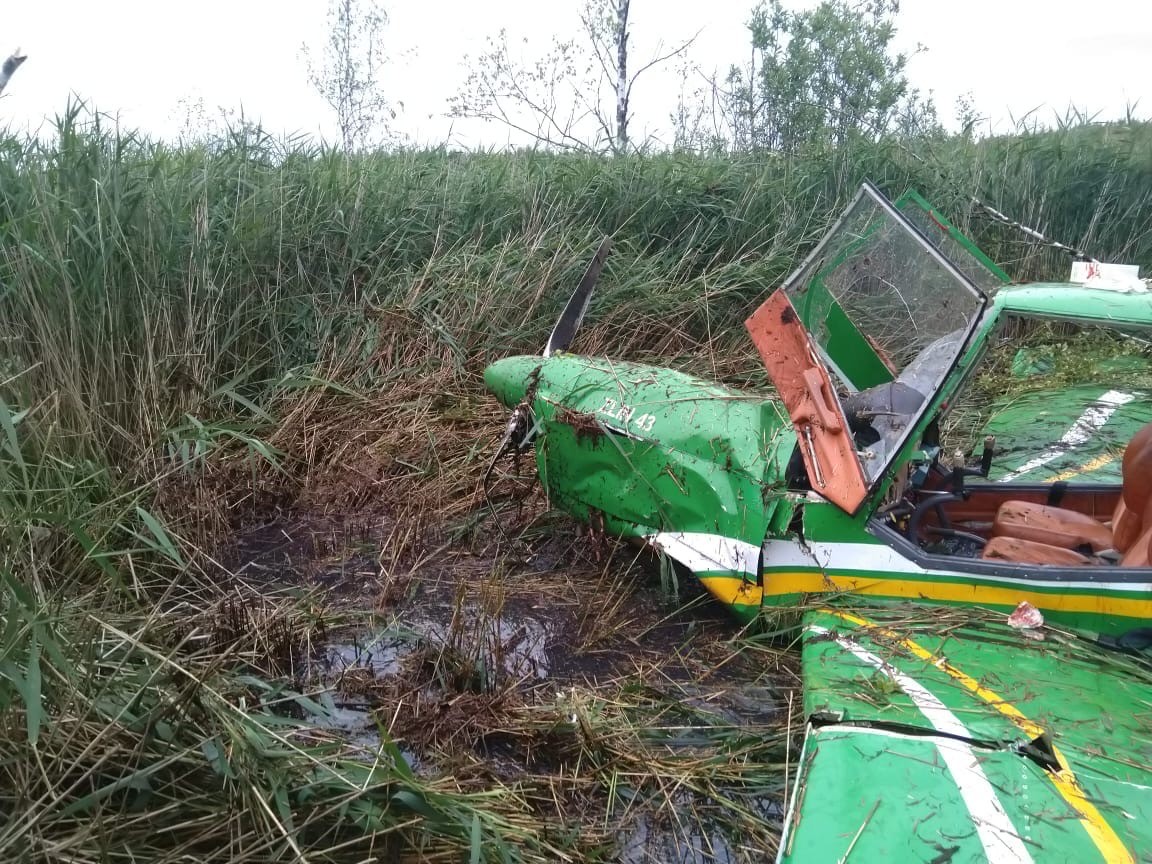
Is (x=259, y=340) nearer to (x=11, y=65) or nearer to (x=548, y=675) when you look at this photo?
(x=548, y=675)

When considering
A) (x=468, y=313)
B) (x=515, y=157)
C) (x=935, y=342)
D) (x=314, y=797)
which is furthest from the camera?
(x=515, y=157)

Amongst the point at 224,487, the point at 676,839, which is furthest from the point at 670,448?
the point at 224,487

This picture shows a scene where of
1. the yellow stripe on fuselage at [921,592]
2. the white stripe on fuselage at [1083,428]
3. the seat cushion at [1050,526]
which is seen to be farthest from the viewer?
the white stripe on fuselage at [1083,428]

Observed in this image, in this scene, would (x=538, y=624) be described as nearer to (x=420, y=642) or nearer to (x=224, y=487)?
(x=420, y=642)

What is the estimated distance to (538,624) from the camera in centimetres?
371

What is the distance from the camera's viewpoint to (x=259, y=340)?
18.5 ft

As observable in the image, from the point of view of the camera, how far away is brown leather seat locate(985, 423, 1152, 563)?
3.17 meters

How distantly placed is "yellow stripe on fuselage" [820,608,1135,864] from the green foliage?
629cm

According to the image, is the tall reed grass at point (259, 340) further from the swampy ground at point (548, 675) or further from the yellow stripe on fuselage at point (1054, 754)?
the yellow stripe on fuselage at point (1054, 754)

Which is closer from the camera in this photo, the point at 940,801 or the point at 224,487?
the point at 940,801

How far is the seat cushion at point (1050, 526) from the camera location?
3.38 meters

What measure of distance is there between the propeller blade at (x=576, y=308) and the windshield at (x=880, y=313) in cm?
112

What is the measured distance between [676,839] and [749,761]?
41 cm

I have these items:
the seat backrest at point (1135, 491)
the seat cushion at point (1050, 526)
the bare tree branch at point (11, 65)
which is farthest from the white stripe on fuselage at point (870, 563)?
the bare tree branch at point (11, 65)
